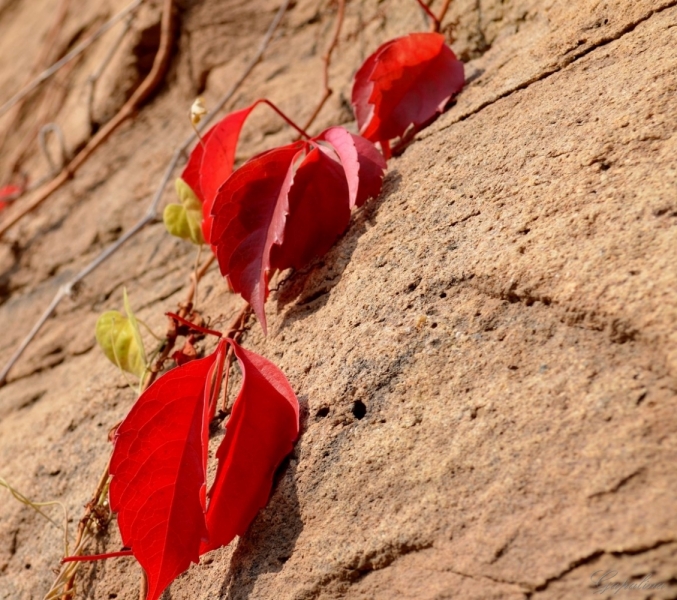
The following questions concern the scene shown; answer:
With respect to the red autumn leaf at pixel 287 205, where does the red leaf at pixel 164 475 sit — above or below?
below

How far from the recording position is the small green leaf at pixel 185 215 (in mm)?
1263

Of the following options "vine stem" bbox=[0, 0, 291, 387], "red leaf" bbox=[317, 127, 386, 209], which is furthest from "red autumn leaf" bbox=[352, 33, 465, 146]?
"vine stem" bbox=[0, 0, 291, 387]

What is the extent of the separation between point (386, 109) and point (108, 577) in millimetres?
859

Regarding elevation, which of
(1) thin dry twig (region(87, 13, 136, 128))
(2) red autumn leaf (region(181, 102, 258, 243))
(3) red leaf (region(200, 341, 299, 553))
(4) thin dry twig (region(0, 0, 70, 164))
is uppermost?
(4) thin dry twig (region(0, 0, 70, 164))

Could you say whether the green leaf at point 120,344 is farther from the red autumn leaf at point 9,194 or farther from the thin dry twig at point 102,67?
the red autumn leaf at point 9,194

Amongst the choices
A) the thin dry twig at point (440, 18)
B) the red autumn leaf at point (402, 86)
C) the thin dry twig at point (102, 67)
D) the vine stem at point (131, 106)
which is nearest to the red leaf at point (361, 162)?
the red autumn leaf at point (402, 86)

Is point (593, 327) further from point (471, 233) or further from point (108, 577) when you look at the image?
point (108, 577)

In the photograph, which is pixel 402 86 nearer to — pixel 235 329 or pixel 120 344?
pixel 235 329

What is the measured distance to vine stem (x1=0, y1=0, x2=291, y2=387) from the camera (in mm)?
1592

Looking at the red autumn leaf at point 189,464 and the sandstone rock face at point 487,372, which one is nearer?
the sandstone rock face at point 487,372

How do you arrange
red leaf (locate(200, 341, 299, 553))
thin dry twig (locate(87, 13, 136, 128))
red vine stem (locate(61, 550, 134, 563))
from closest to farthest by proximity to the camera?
red leaf (locate(200, 341, 299, 553))
red vine stem (locate(61, 550, 134, 563))
thin dry twig (locate(87, 13, 136, 128))

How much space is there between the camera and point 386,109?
1198 mm

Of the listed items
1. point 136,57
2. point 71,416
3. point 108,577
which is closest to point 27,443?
point 71,416

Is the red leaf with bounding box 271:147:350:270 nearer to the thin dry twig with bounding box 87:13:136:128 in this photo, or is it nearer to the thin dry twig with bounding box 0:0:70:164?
the thin dry twig with bounding box 87:13:136:128
